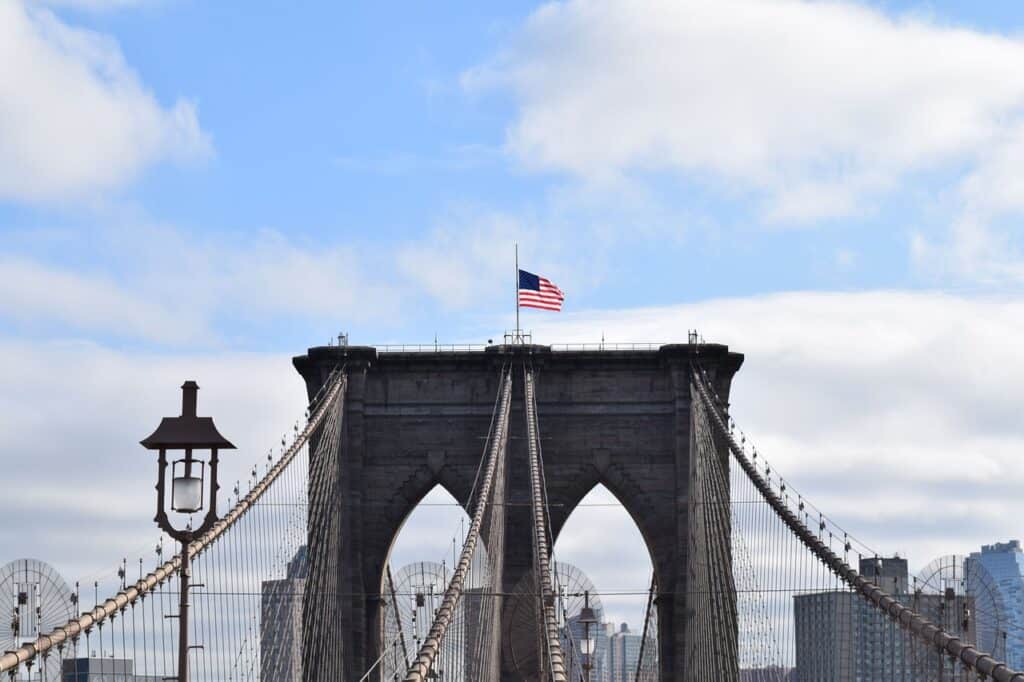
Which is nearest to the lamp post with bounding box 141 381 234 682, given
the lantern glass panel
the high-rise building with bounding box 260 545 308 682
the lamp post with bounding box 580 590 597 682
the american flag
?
the lantern glass panel

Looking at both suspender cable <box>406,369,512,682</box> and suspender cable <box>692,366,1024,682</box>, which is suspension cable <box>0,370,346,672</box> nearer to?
suspender cable <box>406,369,512,682</box>

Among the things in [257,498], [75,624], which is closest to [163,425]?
[75,624]

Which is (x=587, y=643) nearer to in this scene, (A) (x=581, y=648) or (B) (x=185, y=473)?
(A) (x=581, y=648)

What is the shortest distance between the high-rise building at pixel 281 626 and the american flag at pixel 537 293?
8.89 meters

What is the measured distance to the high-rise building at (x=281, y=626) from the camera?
44.6m

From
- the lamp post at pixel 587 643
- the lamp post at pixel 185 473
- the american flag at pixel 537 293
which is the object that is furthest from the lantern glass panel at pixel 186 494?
the american flag at pixel 537 293

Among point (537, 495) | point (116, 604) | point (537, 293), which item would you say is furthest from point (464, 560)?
point (537, 293)

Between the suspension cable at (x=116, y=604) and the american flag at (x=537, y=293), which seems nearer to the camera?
the suspension cable at (x=116, y=604)

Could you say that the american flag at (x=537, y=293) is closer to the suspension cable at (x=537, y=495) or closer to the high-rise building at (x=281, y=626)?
the suspension cable at (x=537, y=495)

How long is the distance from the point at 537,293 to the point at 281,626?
39.2 ft

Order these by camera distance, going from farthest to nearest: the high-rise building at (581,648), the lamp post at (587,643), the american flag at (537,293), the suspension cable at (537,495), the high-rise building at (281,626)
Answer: the american flag at (537,293)
the high-rise building at (281,626)
the high-rise building at (581,648)
the suspension cable at (537,495)
the lamp post at (587,643)

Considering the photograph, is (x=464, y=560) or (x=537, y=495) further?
(x=537, y=495)

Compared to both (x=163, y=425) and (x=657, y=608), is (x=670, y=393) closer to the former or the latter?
(x=657, y=608)

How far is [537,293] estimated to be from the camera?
5847 centimetres
